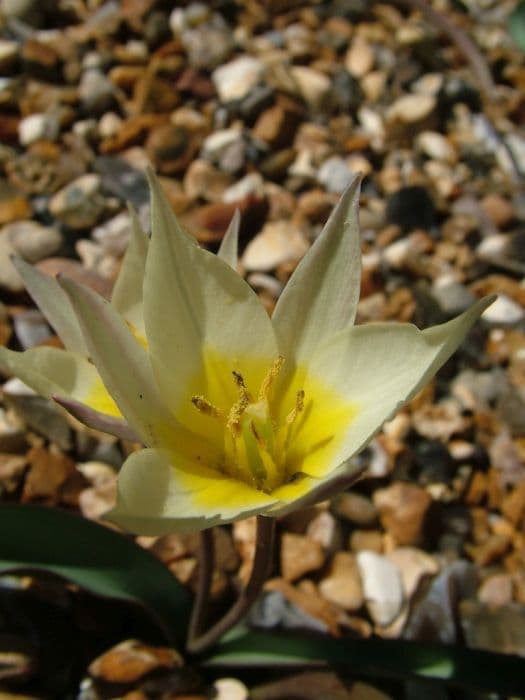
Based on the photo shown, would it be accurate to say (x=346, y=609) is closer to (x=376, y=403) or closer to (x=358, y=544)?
(x=358, y=544)

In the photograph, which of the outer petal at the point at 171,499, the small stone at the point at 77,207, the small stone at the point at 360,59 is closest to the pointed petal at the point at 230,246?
the outer petal at the point at 171,499

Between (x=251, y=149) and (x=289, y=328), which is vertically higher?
(x=289, y=328)

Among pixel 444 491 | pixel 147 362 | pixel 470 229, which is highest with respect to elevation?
pixel 147 362

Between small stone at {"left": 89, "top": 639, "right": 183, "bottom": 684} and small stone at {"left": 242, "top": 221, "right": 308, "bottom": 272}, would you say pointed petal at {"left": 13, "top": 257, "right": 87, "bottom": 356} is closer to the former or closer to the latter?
small stone at {"left": 89, "top": 639, "right": 183, "bottom": 684}

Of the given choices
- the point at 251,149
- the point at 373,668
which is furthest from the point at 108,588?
the point at 251,149

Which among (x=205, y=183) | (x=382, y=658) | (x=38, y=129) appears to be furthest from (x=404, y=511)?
(x=38, y=129)

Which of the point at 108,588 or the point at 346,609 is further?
the point at 346,609

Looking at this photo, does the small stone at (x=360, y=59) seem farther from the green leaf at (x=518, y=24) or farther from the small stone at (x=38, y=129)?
the small stone at (x=38, y=129)
